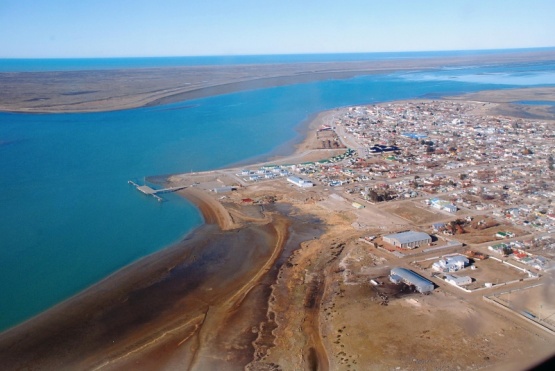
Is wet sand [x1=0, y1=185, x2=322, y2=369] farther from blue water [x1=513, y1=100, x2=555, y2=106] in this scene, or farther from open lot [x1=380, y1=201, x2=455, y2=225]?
blue water [x1=513, y1=100, x2=555, y2=106]

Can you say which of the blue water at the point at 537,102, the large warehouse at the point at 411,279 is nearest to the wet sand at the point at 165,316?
the large warehouse at the point at 411,279

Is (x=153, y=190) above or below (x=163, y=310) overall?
below

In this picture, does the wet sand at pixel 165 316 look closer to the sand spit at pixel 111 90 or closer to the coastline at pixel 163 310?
the coastline at pixel 163 310

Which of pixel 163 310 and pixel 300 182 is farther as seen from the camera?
pixel 300 182

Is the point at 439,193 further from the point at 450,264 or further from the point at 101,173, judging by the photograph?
the point at 101,173

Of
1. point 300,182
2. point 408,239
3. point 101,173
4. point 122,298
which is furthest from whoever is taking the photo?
point 101,173

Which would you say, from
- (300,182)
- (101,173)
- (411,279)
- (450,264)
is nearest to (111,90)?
(101,173)

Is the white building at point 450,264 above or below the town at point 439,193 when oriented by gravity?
above
